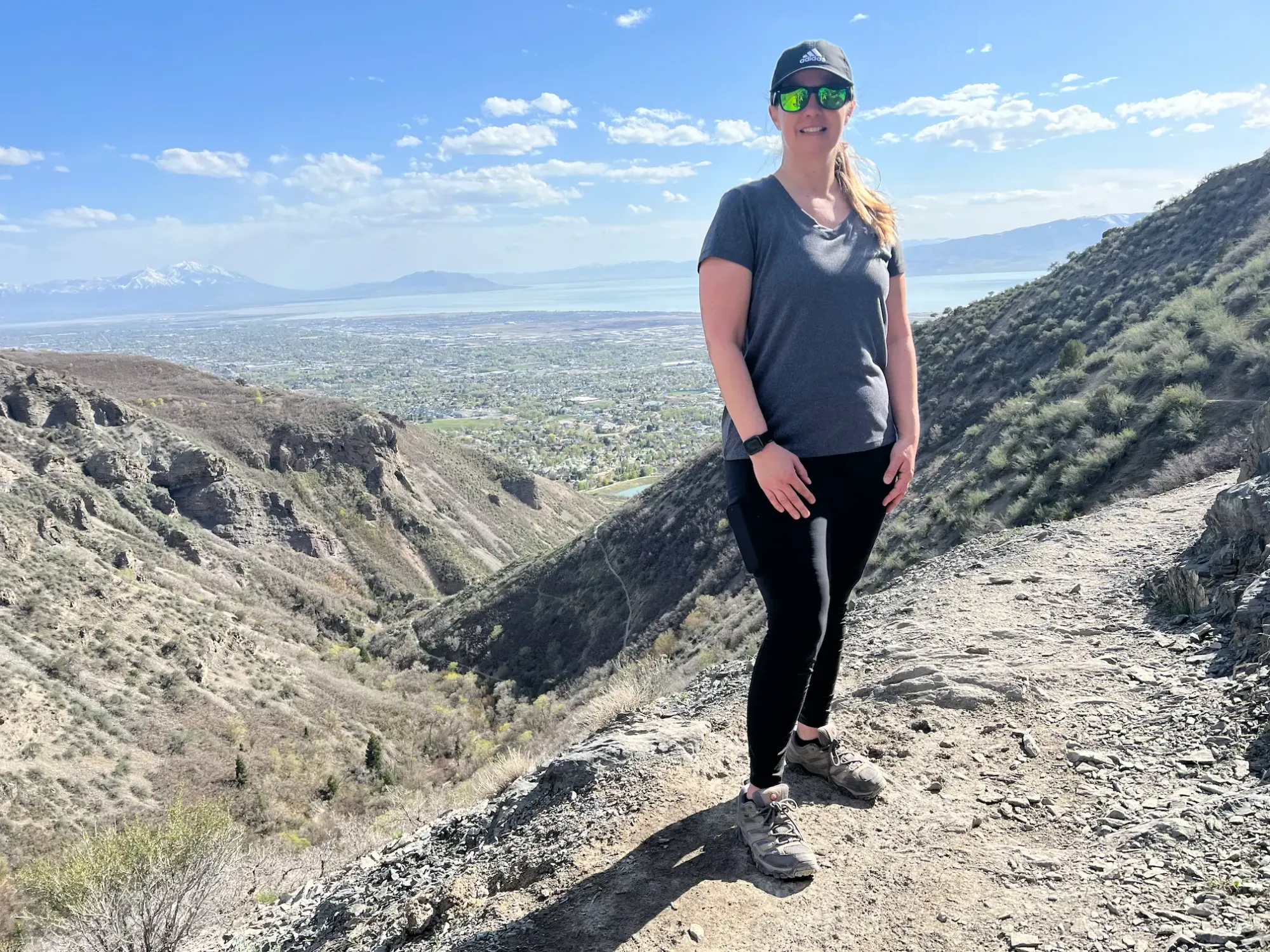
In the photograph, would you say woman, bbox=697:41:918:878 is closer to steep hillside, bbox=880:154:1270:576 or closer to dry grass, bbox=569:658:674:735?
dry grass, bbox=569:658:674:735

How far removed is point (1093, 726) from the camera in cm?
336

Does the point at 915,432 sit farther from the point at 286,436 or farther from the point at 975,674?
the point at 286,436

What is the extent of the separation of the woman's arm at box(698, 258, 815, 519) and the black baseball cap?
665mm

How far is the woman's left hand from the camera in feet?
8.57

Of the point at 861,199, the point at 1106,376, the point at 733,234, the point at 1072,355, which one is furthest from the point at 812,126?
the point at 1072,355

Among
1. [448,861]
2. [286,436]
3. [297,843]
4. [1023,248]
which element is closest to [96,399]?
[286,436]

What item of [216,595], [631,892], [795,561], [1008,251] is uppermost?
[1008,251]

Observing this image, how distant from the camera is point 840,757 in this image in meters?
3.06

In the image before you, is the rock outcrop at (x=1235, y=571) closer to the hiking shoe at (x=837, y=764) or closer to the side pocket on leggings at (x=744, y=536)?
the hiking shoe at (x=837, y=764)

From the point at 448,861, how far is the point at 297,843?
13626 mm

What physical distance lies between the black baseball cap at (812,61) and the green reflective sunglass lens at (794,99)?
4 centimetres

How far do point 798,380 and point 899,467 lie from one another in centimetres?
58

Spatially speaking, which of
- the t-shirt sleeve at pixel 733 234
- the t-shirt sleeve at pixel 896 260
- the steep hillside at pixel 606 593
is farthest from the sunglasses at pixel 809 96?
the steep hillside at pixel 606 593

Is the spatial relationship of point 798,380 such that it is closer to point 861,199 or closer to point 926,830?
point 861,199
